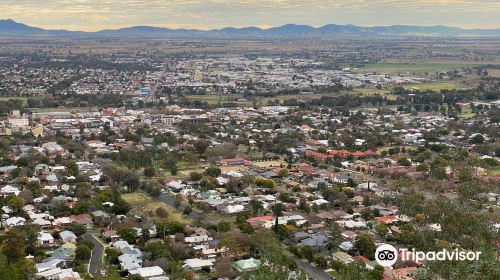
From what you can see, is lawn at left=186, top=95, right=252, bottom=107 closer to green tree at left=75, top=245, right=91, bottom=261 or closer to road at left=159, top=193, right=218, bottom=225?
road at left=159, top=193, right=218, bottom=225

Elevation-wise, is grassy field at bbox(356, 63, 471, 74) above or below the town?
below

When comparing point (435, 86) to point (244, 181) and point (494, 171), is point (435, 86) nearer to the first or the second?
point (494, 171)

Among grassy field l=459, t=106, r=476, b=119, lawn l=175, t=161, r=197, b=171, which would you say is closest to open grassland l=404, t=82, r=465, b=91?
grassy field l=459, t=106, r=476, b=119

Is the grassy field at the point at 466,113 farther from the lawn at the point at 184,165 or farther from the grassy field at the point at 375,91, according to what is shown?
the lawn at the point at 184,165

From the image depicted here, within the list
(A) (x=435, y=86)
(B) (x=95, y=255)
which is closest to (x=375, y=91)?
(A) (x=435, y=86)

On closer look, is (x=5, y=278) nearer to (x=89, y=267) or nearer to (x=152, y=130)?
(x=89, y=267)

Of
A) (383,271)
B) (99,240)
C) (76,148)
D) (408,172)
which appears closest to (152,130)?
(76,148)
